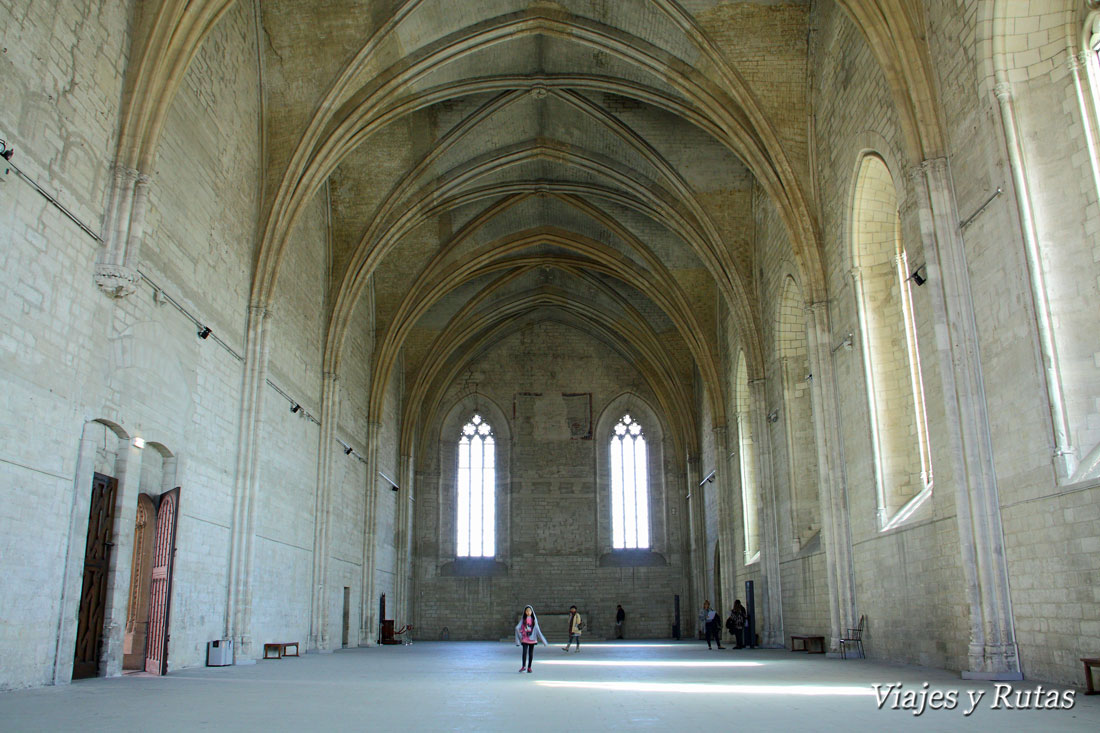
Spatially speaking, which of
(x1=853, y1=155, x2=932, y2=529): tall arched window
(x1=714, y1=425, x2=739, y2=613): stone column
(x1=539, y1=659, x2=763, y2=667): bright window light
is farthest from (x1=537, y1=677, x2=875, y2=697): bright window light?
(x1=714, y1=425, x2=739, y2=613): stone column

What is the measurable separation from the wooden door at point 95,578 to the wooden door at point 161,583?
126cm

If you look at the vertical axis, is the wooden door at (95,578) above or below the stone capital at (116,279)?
below

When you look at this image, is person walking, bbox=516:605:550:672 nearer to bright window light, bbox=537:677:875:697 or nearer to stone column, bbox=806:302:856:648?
bright window light, bbox=537:677:875:697

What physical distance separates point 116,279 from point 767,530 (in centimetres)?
1506

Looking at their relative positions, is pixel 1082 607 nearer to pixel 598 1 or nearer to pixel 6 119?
pixel 6 119

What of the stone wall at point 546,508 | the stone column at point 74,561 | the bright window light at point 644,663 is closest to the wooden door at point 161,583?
the stone column at point 74,561

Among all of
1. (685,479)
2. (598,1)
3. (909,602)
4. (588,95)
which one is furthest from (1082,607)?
(685,479)

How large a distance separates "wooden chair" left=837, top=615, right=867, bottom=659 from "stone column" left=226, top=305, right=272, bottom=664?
32.3ft

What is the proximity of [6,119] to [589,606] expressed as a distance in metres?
26.1

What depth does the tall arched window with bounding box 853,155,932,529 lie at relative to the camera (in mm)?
13570

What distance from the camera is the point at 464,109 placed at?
68.3 feet

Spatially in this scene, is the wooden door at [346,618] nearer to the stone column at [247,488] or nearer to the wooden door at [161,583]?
the stone column at [247,488]

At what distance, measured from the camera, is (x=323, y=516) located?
2023 centimetres

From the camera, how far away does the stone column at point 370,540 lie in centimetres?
2466
